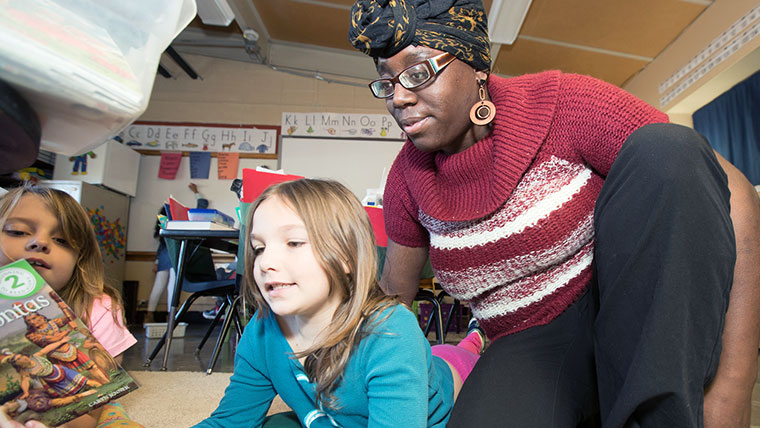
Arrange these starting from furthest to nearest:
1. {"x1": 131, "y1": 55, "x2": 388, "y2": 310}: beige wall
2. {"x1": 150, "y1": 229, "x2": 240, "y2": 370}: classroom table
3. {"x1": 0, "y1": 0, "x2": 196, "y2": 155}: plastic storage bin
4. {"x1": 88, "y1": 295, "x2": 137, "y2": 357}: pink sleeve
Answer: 1. {"x1": 131, "y1": 55, "x2": 388, "y2": 310}: beige wall
2. {"x1": 150, "y1": 229, "x2": 240, "y2": 370}: classroom table
3. {"x1": 88, "y1": 295, "x2": 137, "y2": 357}: pink sleeve
4. {"x1": 0, "y1": 0, "x2": 196, "y2": 155}: plastic storage bin

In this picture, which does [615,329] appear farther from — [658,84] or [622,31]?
[658,84]

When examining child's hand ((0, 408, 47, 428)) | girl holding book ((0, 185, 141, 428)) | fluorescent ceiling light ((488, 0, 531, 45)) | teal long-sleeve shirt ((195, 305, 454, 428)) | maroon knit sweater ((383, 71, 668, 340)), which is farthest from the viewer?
fluorescent ceiling light ((488, 0, 531, 45))

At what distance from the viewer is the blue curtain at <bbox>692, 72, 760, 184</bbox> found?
3264mm

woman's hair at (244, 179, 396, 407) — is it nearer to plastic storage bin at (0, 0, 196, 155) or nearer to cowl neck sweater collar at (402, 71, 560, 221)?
cowl neck sweater collar at (402, 71, 560, 221)

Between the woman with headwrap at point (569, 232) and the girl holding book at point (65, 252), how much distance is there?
2.42 ft

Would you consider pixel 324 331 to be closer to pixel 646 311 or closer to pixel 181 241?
pixel 646 311

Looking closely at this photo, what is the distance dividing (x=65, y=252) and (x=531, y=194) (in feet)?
3.20

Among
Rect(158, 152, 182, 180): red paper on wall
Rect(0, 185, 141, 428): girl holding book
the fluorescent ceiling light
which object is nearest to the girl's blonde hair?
Rect(0, 185, 141, 428): girl holding book

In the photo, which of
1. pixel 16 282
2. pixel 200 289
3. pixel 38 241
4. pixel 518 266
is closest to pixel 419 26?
pixel 518 266

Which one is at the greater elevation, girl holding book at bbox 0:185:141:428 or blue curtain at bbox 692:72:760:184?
blue curtain at bbox 692:72:760:184

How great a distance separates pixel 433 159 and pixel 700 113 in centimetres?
398

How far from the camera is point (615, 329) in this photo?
0.68 metres

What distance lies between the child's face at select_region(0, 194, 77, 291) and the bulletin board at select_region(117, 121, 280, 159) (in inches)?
172

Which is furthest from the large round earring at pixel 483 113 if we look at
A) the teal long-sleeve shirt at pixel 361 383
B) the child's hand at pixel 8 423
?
the child's hand at pixel 8 423
